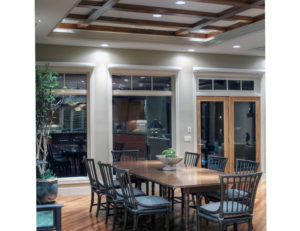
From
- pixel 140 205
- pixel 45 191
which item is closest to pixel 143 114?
pixel 140 205

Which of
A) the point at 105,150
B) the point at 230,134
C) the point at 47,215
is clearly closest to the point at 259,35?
the point at 230,134

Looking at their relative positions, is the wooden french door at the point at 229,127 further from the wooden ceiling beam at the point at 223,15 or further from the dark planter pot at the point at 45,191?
the dark planter pot at the point at 45,191

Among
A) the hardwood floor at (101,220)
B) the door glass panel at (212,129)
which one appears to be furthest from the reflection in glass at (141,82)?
the hardwood floor at (101,220)

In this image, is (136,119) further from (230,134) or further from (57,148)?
(230,134)

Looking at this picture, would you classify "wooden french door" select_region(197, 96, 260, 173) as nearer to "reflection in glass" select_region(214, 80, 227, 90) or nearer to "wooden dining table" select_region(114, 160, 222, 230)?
"reflection in glass" select_region(214, 80, 227, 90)

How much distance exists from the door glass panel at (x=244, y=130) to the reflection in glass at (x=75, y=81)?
3.39 metres

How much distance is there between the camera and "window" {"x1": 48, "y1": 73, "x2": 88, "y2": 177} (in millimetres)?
7281

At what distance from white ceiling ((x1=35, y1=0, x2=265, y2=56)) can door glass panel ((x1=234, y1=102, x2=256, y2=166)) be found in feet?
4.10

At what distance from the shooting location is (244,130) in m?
8.62

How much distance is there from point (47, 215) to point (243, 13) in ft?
Result: 14.1

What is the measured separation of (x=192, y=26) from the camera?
21.9 ft

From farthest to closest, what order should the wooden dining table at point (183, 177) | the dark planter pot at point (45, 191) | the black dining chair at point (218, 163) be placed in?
the black dining chair at point (218, 163)
the wooden dining table at point (183, 177)
the dark planter pot at point (45, 191)

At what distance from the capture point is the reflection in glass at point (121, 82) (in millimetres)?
7590

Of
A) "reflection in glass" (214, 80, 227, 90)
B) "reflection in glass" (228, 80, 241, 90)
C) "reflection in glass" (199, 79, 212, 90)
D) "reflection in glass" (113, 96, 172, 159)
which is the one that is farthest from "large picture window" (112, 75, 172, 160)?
"reflection in glass" (228, 80, 241, 90)
